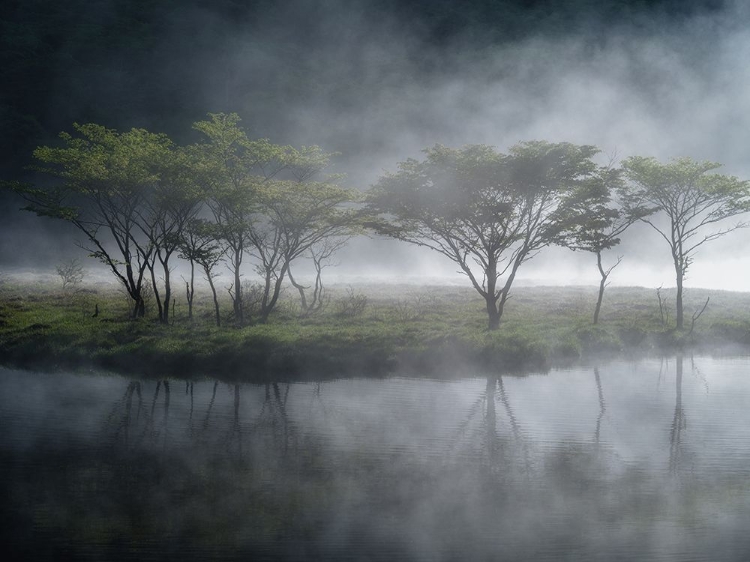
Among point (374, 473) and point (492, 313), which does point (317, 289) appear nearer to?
point (492, 313)

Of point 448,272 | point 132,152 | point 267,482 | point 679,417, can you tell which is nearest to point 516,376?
point 679,417

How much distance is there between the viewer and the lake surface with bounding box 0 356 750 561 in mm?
9922

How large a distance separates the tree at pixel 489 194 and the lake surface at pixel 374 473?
15716mm

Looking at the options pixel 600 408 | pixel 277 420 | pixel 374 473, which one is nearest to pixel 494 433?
pixel 374 473

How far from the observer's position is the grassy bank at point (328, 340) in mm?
27094

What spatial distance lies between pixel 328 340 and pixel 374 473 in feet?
53.4

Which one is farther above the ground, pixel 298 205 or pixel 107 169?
pixel 107 169

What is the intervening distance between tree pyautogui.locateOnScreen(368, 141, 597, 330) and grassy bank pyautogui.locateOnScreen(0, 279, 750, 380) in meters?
5.24

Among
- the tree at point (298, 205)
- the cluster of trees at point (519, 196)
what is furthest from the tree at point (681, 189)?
the tree at point (298, 205)

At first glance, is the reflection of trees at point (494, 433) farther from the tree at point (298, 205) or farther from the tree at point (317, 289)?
the tree at point (317, 289)

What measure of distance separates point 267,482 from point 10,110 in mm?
149277

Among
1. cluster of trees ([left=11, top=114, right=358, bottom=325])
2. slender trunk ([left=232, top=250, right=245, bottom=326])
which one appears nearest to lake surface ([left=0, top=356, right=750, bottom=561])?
slender trunk ([left=232, top=250, right=245, bottom=326])

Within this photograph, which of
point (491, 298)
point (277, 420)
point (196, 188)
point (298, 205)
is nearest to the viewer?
point (277, 420)

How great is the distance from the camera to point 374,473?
13.2 metres
